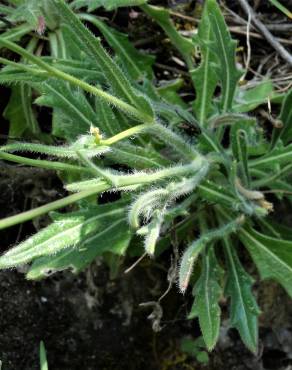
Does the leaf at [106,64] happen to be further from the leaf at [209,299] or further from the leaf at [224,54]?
the leaf at [209,299]

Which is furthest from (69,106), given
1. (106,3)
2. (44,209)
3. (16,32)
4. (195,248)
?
(44,209)

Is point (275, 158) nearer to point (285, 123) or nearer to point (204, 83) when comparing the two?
point (285, 123)

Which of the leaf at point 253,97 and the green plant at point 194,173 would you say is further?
the leaf at point 253,97

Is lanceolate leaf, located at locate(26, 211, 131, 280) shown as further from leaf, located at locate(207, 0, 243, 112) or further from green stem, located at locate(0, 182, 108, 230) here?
leaf, located at locate(207, 0, 243, 112)

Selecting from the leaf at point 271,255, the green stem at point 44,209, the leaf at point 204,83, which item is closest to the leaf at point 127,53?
the leaf at point 204,83

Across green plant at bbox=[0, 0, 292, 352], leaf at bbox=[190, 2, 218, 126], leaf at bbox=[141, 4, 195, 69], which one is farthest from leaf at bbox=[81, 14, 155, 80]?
leaf at bbox=[190, 2, 218, 126]
